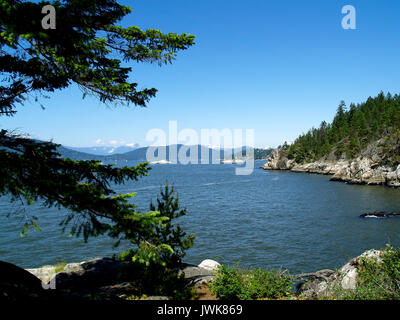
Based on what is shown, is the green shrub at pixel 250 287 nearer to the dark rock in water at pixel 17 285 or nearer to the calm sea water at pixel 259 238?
the dark rock in water at pixel 17 285

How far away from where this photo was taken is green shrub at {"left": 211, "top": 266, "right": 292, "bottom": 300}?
10141 millimetres

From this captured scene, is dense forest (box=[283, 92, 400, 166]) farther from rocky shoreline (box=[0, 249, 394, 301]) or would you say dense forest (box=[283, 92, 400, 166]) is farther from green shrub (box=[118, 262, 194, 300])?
green shrub (box=[118, 262, 194, 300])

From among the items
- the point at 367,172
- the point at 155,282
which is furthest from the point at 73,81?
the point at 367,172

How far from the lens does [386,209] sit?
40094mm

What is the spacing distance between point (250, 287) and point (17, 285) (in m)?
8.06

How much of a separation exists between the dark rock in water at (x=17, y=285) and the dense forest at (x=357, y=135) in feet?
289

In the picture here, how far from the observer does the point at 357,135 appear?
109 metres

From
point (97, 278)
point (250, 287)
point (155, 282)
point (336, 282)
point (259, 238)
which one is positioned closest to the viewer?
point (155, 282)

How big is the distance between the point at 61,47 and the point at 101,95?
8.24 ft

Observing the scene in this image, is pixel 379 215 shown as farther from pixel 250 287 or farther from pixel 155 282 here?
pixel 155 282

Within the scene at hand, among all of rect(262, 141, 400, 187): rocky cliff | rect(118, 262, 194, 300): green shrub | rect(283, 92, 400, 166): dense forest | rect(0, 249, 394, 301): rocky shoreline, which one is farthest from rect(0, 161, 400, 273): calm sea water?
rect(283, 92, 400, 166): dense forest

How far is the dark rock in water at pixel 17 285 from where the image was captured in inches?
226
